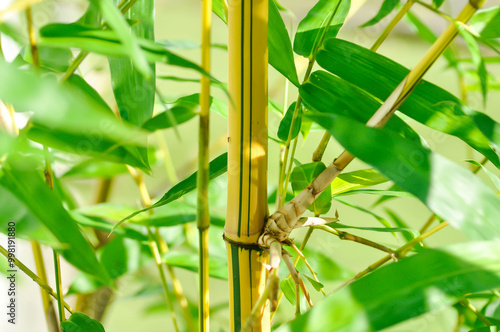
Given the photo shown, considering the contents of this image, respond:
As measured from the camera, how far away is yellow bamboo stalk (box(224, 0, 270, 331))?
198 mm

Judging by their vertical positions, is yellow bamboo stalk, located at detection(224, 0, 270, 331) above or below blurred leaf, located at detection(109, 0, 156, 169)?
below

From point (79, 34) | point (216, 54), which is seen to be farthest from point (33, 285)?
point (79, 34)

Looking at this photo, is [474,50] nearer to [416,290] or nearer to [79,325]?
[416,290]

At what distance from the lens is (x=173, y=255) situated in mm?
384

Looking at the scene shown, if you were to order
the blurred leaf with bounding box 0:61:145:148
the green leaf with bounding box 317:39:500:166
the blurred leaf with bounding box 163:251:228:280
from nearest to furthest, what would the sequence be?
the blurred leaf with bounding box 0:61:145:148 → the green leaf with bounding box 317:39:500:166 → the blurred leaf with bounding box 163:251:228:280

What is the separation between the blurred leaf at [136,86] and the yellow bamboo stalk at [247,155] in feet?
0.14

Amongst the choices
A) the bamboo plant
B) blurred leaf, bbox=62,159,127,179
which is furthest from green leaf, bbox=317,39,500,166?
blurred leaf, bbox=62,159,127,179

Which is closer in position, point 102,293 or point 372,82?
point 372,82

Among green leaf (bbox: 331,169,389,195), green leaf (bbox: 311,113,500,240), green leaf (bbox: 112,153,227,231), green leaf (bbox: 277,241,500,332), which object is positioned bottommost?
green leaf (bbox: 277,241,500,332)

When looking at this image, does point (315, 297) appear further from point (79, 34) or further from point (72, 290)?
point (79, 34)

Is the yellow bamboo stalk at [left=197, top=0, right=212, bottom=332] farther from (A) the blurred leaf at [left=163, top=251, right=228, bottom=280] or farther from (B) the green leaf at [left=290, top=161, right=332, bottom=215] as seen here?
(A) the blurred leaf at [left=163, top=251, right=228, bottom=280]

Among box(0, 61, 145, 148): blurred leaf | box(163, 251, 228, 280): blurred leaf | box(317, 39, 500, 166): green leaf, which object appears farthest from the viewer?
box(163, 251, 228, 280): blurred leaf

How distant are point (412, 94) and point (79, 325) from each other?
22cm

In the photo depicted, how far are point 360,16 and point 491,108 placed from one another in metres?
0.37
